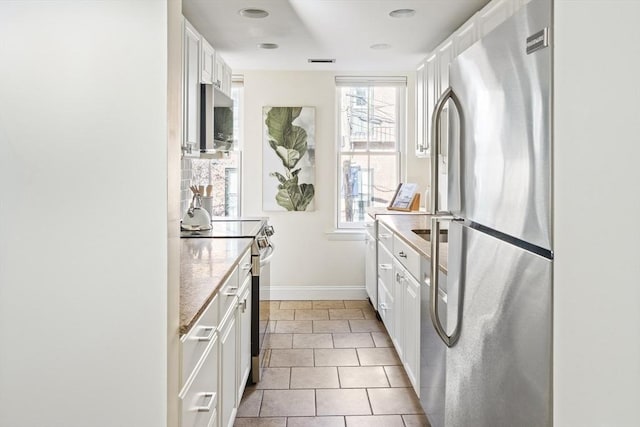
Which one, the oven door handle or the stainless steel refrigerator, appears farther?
the oven door handle

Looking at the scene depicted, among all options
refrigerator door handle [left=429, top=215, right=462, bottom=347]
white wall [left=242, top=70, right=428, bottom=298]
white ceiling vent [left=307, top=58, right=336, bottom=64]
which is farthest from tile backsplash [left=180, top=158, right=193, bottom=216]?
refrigerator door handle [left=429, top=215, right=462, bottom=347]

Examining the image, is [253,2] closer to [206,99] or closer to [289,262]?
[206,99]

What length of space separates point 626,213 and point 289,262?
4.87m

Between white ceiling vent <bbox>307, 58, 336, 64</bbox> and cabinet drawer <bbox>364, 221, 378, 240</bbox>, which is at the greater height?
white ceiling vent <bbox>307, 58, 336, 64</bbox>

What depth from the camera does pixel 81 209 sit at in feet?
3.72

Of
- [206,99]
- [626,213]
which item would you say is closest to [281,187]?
[206,99]

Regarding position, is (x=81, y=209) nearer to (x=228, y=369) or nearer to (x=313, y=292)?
(x=228, y=369)

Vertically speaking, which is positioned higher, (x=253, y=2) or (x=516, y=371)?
(x=253, y=2)

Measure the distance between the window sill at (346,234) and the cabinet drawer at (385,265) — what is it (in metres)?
1.06

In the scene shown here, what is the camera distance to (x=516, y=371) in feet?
3.87

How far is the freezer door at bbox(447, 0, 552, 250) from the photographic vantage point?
40.7 inches

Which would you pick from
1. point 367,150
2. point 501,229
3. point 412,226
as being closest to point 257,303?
point 412,226

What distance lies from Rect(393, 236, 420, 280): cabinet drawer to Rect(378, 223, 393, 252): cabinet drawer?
20 centimetres

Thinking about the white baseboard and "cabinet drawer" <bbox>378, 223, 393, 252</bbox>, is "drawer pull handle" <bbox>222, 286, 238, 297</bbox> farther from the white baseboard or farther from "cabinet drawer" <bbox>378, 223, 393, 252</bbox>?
the white baseboard
